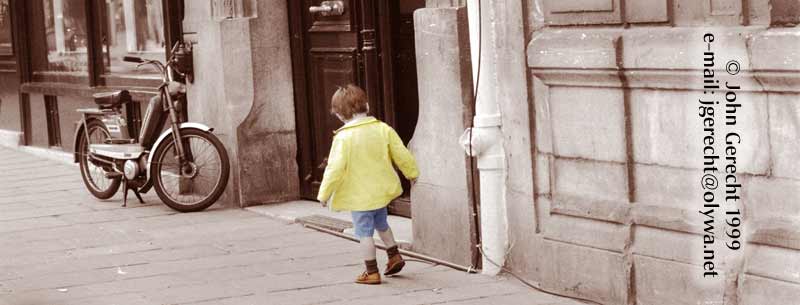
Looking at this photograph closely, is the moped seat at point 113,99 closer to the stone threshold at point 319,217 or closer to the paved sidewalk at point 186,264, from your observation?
the paved sidewalk at point 186,264

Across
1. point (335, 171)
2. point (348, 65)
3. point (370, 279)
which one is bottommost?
point (370, 279)

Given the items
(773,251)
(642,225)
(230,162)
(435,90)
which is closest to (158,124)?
(230,162)

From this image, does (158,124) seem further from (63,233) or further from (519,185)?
(519,185)

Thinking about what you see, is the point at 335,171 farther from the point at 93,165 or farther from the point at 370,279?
the point at 93,165

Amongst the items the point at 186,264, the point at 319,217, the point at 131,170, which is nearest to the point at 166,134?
the point at 131,170

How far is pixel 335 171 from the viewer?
8125mm

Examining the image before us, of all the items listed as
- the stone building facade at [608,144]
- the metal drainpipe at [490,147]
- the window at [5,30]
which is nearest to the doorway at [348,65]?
the stone building facade at [608,144]

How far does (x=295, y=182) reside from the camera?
11828mm

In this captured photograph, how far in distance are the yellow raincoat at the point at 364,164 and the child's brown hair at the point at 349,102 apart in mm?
57

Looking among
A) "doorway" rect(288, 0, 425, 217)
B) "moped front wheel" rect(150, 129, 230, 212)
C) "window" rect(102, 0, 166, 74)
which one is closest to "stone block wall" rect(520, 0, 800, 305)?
"doorway" rect(288, 0, 425, 217)

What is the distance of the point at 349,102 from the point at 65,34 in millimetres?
8796

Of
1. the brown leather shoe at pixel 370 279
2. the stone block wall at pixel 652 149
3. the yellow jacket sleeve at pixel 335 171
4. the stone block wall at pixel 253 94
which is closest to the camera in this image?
the stone block wall at pixel 652 149

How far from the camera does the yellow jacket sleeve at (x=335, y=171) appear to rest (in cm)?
812

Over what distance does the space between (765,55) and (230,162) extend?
20.8 feet
